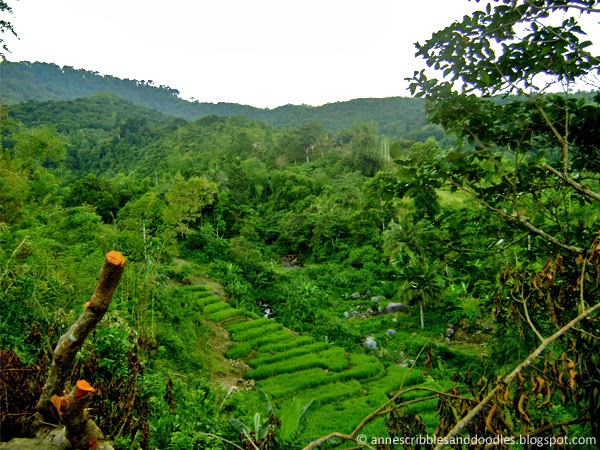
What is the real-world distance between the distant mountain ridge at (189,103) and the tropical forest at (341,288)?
46.8 metres

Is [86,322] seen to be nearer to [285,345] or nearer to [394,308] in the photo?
[285,345]

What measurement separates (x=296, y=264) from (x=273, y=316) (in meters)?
9.24

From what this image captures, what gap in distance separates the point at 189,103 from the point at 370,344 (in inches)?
5967

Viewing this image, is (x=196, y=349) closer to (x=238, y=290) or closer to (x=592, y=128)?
(x=238, y=290)

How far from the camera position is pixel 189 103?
506 feet

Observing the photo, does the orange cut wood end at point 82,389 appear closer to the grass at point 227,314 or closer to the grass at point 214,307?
the grass at point 227,314

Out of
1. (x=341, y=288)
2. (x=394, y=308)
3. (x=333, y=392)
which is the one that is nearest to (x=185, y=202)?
(x=341, y=288)

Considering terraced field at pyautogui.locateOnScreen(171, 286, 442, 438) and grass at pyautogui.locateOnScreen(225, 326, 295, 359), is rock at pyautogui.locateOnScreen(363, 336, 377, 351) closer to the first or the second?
terraced field at pyautogui.locateOnScreen(171, 286, 442, 438)

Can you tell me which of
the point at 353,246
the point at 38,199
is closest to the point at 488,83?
the point at 38,199

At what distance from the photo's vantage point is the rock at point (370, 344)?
17.8 meters

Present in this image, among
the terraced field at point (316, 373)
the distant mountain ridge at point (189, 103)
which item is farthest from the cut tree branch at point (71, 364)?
the distant mountain ridge at point (189, 103)

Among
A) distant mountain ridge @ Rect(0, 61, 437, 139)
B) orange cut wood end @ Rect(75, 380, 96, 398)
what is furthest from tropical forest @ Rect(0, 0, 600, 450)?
distant mountain ridge @ Rect(0, 61, 437, 139)

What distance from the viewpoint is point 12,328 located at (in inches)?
177

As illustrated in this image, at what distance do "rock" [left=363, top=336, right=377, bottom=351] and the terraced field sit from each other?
792 millimetres
